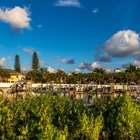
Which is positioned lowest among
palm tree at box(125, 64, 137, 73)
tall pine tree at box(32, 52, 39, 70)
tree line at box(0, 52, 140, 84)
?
tree line at box(0, 52, 140, 84)

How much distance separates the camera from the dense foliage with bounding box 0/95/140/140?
6.61 meters

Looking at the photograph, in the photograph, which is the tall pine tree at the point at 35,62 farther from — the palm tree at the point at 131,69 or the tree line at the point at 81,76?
the palm tree at the point at 131,69

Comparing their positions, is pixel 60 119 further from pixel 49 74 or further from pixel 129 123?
pixel 49 74

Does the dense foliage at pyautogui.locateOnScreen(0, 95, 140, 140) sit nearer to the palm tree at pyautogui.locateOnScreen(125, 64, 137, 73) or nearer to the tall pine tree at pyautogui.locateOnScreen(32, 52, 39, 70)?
the tall pine tree at pyautogui.locateOnScreen(32, 52, 39, 70)

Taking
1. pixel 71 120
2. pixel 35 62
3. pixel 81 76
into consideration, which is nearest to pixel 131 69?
pixel 81 76

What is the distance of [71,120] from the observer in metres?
7.63

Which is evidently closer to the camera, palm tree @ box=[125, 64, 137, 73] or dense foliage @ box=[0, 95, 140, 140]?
dense foliage @ box=[0, 95, 140, 140]

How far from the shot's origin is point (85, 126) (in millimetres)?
7086

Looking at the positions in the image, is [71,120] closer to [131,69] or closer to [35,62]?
[35,62]

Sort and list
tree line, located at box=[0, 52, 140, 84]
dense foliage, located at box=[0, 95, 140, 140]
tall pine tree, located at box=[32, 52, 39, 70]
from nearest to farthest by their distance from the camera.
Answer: dense foliage, located at box=[0, 95, 140, 140]
tree line, located at box=[0, 52, 140, 84]
tall pine tree, located at box=[32, 52, 39, 70]

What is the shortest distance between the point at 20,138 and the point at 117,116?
3.87 m

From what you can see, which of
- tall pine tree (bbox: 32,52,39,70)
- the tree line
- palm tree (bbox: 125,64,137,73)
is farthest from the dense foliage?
palm tree (bbox: 125,64,137,73)

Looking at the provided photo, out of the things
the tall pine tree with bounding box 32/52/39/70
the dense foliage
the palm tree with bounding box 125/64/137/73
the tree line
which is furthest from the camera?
the tall pine tree with bounding box 32/52/39/70

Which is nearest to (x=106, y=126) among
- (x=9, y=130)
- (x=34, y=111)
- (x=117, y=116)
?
(x=117, y=116)
